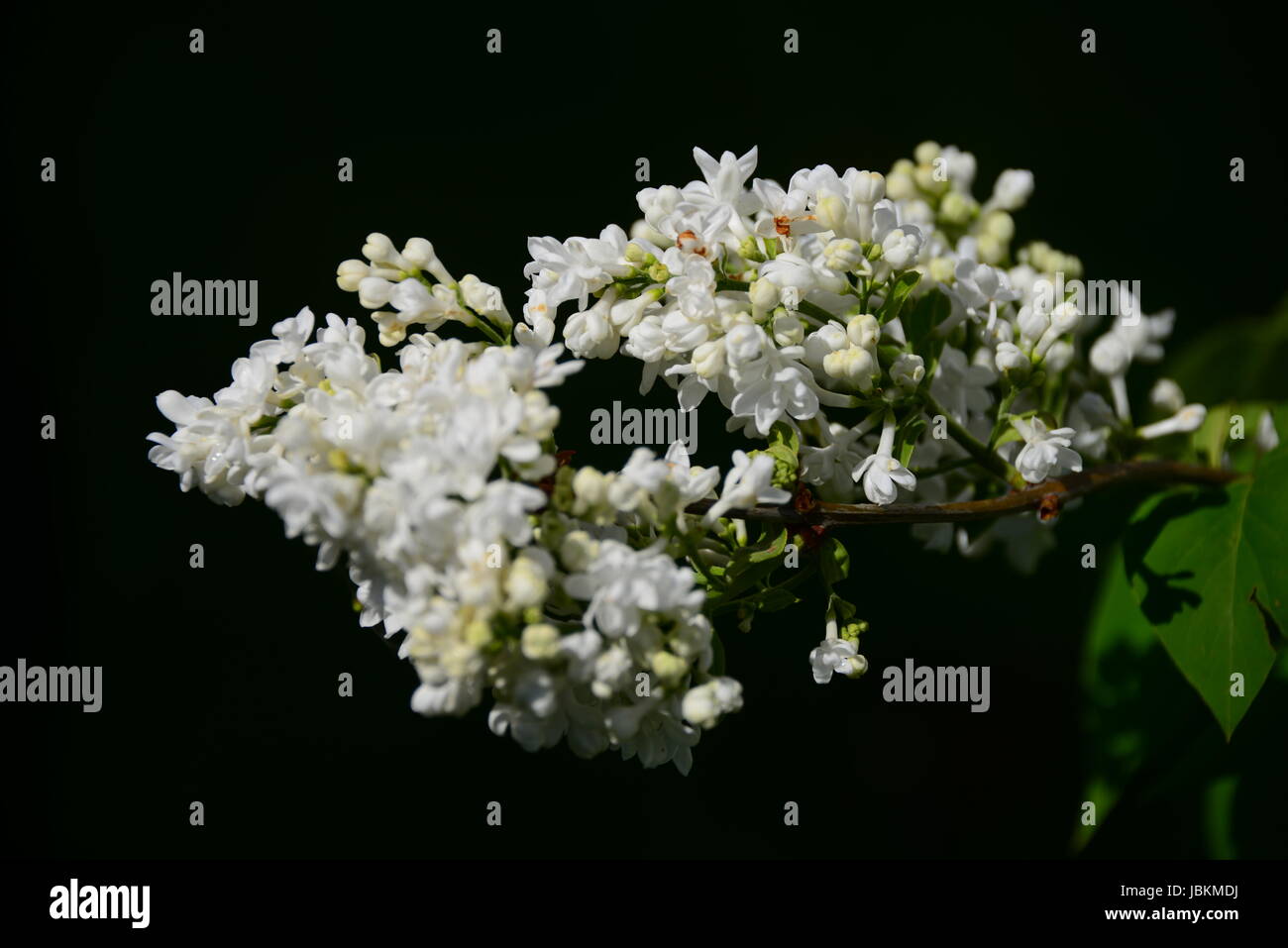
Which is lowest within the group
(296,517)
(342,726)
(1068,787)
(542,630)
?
(1068,787)

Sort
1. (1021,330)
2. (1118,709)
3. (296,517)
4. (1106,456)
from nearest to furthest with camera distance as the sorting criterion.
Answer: (296,517)
(1021,330)
(1106,456)
(1118,709)

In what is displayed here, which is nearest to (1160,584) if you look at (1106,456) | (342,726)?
(1106,456)

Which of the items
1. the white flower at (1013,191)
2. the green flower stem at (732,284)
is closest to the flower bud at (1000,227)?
the white flower at (1013,191)

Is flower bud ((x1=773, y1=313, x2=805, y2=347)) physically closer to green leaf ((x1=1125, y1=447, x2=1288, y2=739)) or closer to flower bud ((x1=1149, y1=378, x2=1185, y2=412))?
green leaf ((x1=1125, y1=447, x2=1288, y2=739))

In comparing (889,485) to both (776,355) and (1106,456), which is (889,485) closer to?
(776,355)

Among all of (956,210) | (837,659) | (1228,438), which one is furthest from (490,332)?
(1228,438)

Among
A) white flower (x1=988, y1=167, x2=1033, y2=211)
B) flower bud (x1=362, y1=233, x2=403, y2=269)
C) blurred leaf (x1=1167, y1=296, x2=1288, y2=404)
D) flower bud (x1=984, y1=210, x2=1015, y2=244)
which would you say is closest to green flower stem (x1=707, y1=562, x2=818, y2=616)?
flower bud (x1=362, y1=233, x2=403, y2=269)

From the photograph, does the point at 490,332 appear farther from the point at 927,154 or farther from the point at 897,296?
the point at 927,154
